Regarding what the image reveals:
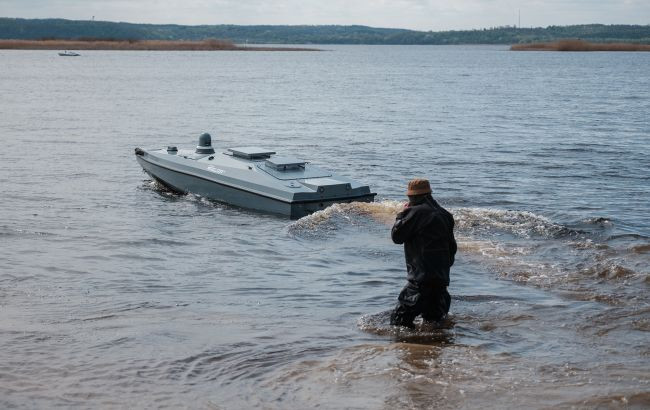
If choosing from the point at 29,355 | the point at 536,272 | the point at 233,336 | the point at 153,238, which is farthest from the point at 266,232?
the point at 29,355

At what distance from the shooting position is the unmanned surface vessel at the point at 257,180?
18938 millimetres

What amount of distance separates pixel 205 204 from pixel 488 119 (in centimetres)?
2817

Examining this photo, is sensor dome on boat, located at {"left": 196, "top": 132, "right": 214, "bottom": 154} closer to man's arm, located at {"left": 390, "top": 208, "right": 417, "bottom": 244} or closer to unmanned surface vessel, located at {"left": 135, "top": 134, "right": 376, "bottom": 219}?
unmanned surface vessel, located at {"left": 135, "top": 134, "right": 376, "bottom": 219}

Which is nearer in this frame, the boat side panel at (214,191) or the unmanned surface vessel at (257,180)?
the unmanned surface vessel at (257,180)

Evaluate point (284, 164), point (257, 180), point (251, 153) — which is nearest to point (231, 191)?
point (257, 180)

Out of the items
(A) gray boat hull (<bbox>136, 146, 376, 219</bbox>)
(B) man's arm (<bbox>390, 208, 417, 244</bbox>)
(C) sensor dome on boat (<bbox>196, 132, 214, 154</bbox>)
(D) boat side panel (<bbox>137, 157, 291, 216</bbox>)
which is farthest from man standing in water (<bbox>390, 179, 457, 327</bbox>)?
(C) sensor dome on boat (<bbox>196, 132, 214, 154</bbox>)

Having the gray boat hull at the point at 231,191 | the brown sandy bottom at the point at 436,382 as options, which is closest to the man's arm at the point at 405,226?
the brown sandy bottom at the point at 436,382

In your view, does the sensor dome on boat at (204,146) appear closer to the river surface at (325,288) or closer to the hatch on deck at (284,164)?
the river surface at (325,288)

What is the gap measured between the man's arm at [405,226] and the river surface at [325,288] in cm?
133

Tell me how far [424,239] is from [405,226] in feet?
0.87

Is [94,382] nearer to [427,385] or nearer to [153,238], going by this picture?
[427,385]

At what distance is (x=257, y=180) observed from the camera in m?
19.7

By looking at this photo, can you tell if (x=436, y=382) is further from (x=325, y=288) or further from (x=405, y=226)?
(x=325, y=288)

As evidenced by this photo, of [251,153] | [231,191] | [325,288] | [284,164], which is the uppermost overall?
[251,153]
